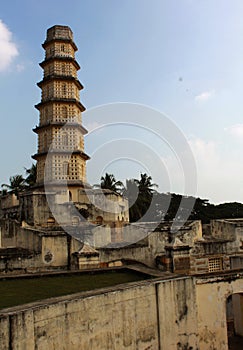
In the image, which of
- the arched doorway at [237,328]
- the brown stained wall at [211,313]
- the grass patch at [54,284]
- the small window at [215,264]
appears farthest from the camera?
the small window at [215,264]

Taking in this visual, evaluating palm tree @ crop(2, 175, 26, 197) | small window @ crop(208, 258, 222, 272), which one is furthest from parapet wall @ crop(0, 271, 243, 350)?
palm tree @ crop(2, 175, 26, 197)

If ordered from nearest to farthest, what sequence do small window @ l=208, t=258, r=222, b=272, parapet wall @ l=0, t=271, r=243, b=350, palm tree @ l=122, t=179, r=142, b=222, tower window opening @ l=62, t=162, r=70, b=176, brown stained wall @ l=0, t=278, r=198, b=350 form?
brown stained wall @ l=0, t=278, r=198, b=350 < parapet wall @ l=0, t=271, r=243, b=350 < small window @ l=208, t=258, r=222, b=272 < tower window opening @ l=62, t=162, r=70, b=176 < palm tree @ l=122, t=179, r=142, b=222

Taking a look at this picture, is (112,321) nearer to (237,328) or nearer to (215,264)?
(237,328)

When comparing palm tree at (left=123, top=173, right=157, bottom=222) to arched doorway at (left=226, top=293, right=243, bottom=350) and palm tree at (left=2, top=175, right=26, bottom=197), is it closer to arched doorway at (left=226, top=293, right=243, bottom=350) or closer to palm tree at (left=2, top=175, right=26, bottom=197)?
palm tree at (left=2, top=175, right=26, bottom=197)

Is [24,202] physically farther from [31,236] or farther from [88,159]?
[31,236]

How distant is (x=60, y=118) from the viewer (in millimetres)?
32094

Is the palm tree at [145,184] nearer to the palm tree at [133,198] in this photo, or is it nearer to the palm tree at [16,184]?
the palm tree at [133,198]

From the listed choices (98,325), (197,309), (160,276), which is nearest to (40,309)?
(98,325)

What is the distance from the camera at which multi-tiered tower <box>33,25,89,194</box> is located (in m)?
31.2

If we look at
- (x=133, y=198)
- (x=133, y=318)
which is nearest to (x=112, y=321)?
(x=133, y=318)

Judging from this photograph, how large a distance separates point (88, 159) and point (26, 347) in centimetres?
2746

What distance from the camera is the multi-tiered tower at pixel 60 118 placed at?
31.2m

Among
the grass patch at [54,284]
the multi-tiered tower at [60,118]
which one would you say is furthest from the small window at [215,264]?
the multi-tiered tower at [60,118]

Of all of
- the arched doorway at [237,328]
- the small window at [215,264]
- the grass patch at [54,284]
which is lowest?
the arched doorway at [237,328]
